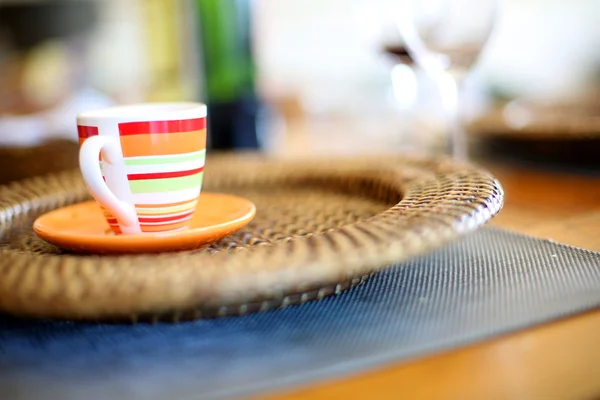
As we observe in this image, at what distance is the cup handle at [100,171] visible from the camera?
382 mm

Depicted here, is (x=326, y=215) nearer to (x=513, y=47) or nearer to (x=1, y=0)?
(x=1, y=0)

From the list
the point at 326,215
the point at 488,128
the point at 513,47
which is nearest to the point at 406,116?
the point at 488,128

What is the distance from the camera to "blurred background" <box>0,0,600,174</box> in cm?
182

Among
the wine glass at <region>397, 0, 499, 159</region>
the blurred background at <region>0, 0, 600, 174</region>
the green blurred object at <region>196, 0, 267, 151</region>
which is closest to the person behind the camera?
the wine glass at <region>397, 0, 499, 159</region>

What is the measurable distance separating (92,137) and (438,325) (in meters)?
0.24

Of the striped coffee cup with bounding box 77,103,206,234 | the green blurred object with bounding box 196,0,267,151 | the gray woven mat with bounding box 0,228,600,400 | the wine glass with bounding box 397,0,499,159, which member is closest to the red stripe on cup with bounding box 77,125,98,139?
the striped coffee cup with bounding box 77,103,206,234

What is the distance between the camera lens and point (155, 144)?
1.29 feet

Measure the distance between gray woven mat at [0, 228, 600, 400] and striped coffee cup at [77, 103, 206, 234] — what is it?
0.11 meters

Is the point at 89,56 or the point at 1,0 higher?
the point at 1,0

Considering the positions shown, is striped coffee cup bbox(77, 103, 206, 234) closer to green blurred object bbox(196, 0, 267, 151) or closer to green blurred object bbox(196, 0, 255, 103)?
green blurred object bbox(196, 0, 267, 151)

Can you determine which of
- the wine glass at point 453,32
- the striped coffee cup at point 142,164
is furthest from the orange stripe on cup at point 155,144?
the wine glass at point 453,32

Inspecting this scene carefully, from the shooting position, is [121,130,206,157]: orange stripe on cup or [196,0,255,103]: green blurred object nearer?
[121,130,206,157]: orange stripe on cup

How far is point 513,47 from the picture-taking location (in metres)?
4.11

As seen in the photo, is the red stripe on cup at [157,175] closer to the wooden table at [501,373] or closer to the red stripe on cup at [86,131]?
the red stripe on cup at [86,131]
